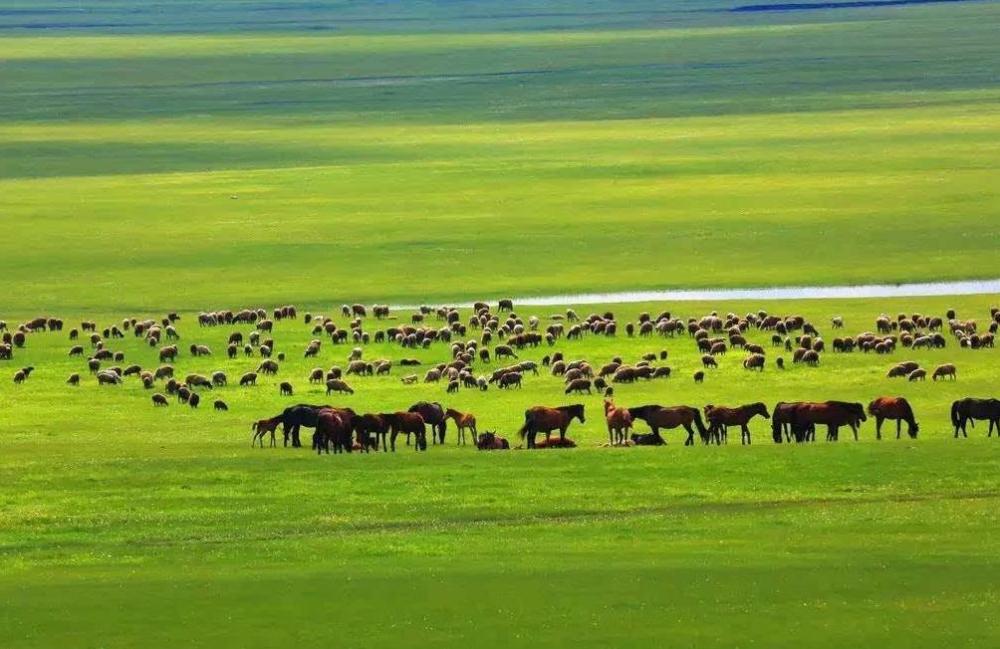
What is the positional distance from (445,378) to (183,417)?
5.05 meters

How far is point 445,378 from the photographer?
116 ft

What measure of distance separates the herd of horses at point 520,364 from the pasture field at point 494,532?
529 mm

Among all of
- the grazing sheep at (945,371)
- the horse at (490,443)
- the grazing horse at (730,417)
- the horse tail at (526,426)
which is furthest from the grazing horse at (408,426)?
the grazing sheep at (945,371)

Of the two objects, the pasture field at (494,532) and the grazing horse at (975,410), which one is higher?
the grazing horse at (975,410)

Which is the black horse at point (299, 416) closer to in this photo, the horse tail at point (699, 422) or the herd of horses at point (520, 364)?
the herd of horses at point (520, 364)

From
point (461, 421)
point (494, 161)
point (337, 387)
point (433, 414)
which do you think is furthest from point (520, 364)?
point (494, 161)

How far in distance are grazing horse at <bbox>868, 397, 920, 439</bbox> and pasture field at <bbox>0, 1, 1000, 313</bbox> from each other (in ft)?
66.0

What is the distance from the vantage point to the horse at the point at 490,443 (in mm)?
28733

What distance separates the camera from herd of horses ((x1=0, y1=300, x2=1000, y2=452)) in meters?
29.0

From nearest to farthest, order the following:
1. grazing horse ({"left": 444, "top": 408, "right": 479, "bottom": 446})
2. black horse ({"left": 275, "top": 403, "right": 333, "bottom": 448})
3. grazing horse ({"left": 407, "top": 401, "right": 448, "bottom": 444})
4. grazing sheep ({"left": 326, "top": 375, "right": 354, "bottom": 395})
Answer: black horse ({"left": 275, "top": 403, "right": 333, "bottom": 448}), grazing horse ({"left": 407, "top": 401, "right": 448, "bottom": 444}), grazing horse ({"left": 444, "top": 408, "right": 479, "bottom": 446}), grazing sheep ({"left": 326, "top": 375, "right": 354, "bottom": 395})

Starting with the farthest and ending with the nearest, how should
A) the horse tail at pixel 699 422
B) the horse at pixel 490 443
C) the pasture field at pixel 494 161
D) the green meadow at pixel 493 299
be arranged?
the pasture field at pixel 494 161, the horse tail at pixel 699 422, the horse at pixel 490 443, the green meadow at pixel 493 299

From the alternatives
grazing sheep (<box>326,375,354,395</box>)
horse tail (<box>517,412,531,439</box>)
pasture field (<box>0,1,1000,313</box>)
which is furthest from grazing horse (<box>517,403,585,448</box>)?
pasture field (<box>0,1,1000,313</box>)

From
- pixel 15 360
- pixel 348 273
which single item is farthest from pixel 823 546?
pixel 348 273

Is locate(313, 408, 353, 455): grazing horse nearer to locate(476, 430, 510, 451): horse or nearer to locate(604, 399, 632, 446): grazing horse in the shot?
locate(476, 430, 510, 451): horse
